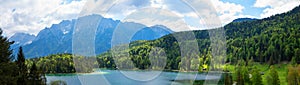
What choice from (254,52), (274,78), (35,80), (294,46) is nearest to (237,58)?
(254,52)

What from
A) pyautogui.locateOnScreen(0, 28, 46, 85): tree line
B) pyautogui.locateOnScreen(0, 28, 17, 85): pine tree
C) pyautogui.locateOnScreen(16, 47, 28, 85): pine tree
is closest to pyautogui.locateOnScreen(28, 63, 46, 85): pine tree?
pyautogui.locateOnScreen(0, 28, 46, 85): tree line

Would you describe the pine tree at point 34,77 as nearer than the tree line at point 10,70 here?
No

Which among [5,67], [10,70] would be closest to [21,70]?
[10,70]

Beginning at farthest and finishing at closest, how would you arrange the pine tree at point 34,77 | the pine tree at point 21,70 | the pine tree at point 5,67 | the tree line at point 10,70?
the pine tree at point 34,77 → the pine tree at point 21,70 → the tree line at point 10,70 → the pine tree at point 5,67

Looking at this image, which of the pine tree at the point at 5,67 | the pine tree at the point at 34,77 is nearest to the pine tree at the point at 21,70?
the pine tree at the point at 34,77

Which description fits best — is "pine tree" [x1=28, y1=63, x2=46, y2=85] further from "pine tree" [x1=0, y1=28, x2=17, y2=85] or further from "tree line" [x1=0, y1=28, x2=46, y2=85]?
"pine tree" [x1=0, y1=28, x2=17, y2=85]

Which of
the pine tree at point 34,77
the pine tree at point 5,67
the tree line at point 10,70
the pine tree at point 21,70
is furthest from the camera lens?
the pine tree at point 34,77

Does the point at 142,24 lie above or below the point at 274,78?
above

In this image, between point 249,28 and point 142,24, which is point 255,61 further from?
point 142,24

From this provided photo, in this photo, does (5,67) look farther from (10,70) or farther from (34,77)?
(34,77)

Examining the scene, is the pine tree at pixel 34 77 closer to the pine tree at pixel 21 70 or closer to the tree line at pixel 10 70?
the tree line at pixel 10 70

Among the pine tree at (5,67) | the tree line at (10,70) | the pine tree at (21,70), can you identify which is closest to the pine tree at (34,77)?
the tree line at (10,70)
